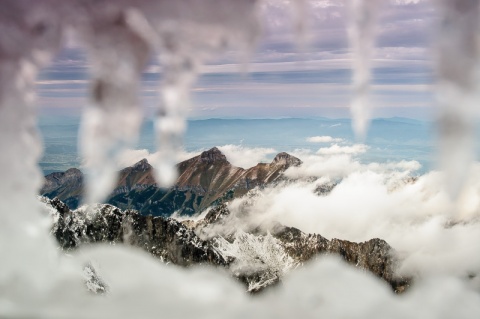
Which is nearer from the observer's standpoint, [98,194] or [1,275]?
[98,194]

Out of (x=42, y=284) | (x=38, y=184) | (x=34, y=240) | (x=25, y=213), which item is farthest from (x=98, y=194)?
(x=42, y=284)

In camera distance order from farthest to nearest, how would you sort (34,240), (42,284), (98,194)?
(42,284) < (34,240) < (98,194)

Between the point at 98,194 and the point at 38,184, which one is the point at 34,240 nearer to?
the point at 38,184

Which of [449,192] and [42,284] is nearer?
[449,192]

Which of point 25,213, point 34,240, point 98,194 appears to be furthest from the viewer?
point 34,240

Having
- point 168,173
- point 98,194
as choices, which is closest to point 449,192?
point 168,173

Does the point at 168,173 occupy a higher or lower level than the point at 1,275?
lower

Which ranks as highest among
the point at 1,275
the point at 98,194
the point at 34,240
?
the point at 1,275

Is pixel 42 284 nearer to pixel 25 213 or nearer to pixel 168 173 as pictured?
pixel 25 213

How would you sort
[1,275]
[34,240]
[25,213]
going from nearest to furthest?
[25,213] → [34,240] → [1,275]
